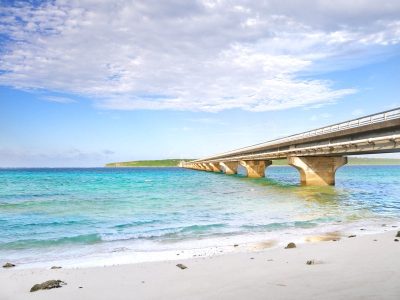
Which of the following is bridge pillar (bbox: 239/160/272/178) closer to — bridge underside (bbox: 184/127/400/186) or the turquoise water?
bridge underside (bbox: 184/127/400/186)

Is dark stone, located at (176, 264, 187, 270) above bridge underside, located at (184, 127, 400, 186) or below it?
below

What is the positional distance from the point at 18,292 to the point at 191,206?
19.3 metres

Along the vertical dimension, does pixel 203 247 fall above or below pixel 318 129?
below

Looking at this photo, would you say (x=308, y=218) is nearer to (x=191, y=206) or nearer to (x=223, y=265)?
(x=191, y=206)

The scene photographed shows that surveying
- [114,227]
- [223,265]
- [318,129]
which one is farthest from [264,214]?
[318,129]

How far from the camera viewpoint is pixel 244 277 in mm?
8031

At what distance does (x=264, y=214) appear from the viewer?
71.8 ft

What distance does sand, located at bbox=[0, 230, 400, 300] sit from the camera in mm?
6723

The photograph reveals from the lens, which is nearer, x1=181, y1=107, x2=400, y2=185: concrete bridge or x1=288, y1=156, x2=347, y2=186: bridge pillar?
x1=181, y1=107, x2=400, y2=185: concrete bridge

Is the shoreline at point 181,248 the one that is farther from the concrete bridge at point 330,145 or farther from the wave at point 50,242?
the concrete bridge at point 330,145

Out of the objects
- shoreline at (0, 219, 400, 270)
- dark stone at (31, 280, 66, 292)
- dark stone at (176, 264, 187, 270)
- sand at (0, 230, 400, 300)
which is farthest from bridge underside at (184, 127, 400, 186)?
dark stone at (31, 280, 66, 292)

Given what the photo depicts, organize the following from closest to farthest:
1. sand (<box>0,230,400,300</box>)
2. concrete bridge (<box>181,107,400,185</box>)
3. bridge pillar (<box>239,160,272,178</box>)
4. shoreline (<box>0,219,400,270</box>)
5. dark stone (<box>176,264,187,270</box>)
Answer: sand (<box>0,230,400,300</box>) < dark stone (<box>176,264,187,270</box>) < shoreline (<box>0,219,400,270</box>) < concrete bridge (<box>181,107,400,185</box>) < bridge pillar (<box>239,160,272,178</box>)

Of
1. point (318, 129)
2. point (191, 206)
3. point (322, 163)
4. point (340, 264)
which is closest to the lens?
point (340, 264)

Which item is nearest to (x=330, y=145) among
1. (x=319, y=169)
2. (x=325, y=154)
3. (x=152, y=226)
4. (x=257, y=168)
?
(x=325, y=154)
